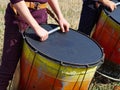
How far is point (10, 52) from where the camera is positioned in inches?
129

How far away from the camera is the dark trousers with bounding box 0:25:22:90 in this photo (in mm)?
3240

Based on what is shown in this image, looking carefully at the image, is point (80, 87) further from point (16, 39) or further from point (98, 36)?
point (98, 36)

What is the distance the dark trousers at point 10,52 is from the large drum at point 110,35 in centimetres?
112

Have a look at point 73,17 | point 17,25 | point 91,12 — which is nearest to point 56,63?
point 17,25

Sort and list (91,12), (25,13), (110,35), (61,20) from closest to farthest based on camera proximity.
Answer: (25,13) < (61,20) < (110,35) < (91,12)

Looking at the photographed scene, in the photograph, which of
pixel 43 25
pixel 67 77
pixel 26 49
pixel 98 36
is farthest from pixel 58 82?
pixel 98 36

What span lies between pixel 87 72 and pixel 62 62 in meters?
0.25

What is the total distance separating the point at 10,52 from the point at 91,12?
54.3 inches

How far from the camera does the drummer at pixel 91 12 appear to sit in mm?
4236

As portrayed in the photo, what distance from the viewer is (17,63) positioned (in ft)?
11.0

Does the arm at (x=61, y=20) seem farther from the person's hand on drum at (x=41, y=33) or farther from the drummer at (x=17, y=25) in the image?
the person's hand on drum at (x=41, y=33)

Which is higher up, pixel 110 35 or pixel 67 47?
pixel 67 47

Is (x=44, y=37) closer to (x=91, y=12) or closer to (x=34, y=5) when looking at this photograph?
(x=34, y=5)

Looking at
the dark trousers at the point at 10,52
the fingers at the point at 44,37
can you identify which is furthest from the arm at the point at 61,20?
the dark trousers at the point at 10,52
